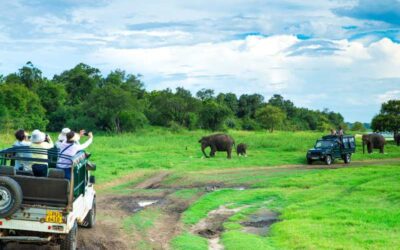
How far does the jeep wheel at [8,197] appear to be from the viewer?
33.6 ft

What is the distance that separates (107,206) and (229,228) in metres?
5.43

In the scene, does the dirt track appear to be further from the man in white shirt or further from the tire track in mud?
the man in white shirt

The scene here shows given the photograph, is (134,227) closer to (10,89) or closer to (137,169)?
(137,169)

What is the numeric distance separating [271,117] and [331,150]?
5619 centimetres

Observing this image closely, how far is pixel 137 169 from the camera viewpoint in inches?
1232

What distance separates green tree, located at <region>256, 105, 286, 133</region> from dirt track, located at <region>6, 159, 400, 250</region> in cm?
6610

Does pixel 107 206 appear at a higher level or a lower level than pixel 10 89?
lower

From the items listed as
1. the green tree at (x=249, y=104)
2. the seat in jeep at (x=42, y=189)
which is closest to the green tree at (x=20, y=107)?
the green tree at (x=249, y=104)

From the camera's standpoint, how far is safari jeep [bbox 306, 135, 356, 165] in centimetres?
3525

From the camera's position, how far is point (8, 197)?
33.7ft

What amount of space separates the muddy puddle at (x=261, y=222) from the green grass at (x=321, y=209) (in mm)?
262

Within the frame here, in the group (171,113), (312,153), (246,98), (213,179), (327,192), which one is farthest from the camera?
(246,98)

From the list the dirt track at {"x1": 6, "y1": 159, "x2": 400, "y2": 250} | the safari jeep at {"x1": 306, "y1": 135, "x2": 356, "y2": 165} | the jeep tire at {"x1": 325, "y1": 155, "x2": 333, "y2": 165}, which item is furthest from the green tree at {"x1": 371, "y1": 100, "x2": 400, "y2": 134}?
the dirt track at {"x1": 6, "y1": 159, "x2": 400, "y2": 250}

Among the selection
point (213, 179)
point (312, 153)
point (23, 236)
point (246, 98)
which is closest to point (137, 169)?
point (213, 179)
